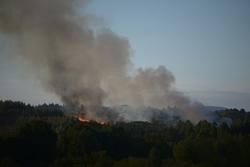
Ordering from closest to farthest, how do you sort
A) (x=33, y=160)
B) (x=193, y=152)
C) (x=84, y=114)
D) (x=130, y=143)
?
(x=193, y=152)
(x=33, y=160)
(x=130, y=143)
(x=84, y=114)

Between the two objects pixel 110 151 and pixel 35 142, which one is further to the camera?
pixel 110 151

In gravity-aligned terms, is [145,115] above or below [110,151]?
above

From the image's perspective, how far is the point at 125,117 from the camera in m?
107

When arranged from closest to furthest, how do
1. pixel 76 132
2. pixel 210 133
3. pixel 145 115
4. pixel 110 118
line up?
pixel 76 132 → pixel 210 133 → pixel 110 118 → pixel 145 115

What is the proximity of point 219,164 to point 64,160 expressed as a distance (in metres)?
14.6

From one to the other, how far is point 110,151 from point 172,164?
14.8 m

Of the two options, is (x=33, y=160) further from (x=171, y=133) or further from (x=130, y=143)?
(x=171, y=133)

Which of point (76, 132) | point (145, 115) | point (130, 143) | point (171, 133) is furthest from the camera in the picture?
point (145, 115)

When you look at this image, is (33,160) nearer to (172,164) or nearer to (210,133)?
(172,164)

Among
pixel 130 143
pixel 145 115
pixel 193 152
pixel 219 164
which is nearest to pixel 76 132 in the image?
pixel 130 143

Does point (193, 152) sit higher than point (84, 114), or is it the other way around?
point (84, 114)

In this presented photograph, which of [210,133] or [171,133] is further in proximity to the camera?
[171,133]

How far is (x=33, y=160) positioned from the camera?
3997 cm

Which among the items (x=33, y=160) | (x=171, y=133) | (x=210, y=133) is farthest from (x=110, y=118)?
(x=33, y=160)
